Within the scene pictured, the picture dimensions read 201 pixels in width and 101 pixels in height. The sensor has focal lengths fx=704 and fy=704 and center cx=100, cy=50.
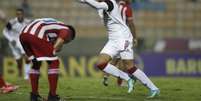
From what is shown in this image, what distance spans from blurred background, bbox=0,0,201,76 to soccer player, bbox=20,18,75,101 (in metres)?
15.8

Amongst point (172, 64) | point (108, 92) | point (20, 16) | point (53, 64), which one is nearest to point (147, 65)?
point (172, 64)

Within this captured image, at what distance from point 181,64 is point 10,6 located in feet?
27.9

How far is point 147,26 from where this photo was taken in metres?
33.9

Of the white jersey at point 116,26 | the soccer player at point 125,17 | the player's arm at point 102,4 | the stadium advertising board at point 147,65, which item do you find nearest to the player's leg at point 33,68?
the player's arm at point 102,4

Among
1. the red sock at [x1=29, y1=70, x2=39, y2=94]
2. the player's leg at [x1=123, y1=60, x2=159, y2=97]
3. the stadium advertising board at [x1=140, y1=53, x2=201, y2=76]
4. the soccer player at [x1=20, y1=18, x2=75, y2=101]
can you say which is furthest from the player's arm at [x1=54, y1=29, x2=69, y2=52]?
the stadium advertising board at [x1=140, y1=53, x2=201, y2=76]

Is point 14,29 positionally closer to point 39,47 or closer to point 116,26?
point 116,26

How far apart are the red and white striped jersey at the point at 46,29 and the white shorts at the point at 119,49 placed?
1.64m

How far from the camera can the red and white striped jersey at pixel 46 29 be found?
527 inches

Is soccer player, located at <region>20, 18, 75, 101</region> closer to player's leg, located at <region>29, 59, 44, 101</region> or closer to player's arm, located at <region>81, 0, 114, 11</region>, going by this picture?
player's leg, located at <region>29, 59, 44, 101</region>

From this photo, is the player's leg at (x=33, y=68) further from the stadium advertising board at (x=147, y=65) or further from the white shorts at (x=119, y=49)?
the stadium advertising board at (x=147, y=65)

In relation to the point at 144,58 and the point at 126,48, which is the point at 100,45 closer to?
the point at 144,58

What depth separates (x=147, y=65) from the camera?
97.6 ft

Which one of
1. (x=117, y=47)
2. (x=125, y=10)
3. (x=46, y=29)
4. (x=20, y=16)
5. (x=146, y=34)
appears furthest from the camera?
(x=146, y=34)

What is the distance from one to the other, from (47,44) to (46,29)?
31 cm
